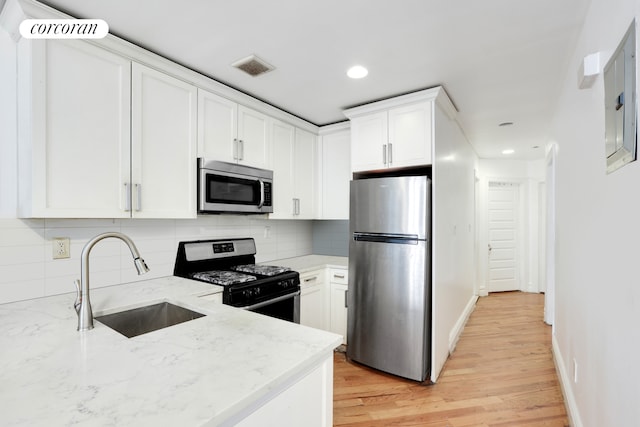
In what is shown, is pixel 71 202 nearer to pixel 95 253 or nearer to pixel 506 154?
pixel 95 253

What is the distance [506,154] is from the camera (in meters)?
4.99

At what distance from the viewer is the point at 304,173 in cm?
328

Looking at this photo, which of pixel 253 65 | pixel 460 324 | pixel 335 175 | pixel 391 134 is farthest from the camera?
pixel 460 324

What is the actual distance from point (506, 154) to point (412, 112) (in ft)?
11.0

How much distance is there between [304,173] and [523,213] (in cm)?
432

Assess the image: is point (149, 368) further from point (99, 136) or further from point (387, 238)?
point (387, 238)

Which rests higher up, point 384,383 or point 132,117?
point 132,117

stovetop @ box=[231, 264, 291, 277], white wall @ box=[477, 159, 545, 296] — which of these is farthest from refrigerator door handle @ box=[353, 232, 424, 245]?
white wall @ box=[477, 159, 545, 296]

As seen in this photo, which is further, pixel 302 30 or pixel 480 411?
pixel 480 411

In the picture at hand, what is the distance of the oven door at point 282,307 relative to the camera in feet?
7.23

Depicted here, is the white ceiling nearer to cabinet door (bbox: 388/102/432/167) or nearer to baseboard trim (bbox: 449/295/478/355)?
cabinet door (bbox: 388/102/432/167)

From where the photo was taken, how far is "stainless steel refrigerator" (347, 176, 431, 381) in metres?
2.40

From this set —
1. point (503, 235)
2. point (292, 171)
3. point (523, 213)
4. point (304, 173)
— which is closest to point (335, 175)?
point (304, 173)

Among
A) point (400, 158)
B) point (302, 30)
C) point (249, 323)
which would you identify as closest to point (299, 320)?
point (249, 323)
